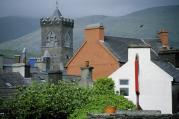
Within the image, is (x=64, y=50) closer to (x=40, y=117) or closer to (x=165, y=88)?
(x=165, y=88)

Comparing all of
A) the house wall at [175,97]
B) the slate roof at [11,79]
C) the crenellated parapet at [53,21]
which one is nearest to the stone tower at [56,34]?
the crenellated parapet at [53,21]

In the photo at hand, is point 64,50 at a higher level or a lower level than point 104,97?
higher

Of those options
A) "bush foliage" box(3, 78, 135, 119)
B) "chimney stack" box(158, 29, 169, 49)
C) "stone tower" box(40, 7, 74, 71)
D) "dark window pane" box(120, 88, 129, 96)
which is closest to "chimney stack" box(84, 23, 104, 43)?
"chimney stack" box(158, 29, 169, 49)

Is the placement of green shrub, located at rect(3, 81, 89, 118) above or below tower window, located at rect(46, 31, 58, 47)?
below

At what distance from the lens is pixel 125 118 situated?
14.3m

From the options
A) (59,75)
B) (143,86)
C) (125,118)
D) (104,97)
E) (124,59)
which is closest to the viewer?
(125,118)

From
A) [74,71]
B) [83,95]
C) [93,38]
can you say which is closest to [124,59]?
[93,38]

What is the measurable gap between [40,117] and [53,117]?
2.54 feet

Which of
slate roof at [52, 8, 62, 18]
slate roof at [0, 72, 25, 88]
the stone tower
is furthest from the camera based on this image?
slate roof at [52, 8, 62, 18]

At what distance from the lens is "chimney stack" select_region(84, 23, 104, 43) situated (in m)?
46.4

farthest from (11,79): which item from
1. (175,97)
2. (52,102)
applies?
(52,102)

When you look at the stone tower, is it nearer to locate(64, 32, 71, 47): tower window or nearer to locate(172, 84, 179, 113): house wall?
locate(64, 32, 71, 47): tower window

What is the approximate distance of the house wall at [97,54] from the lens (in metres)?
46.1

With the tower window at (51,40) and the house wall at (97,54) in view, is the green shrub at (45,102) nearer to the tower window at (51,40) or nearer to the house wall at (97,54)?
the house wall at (97,54)
